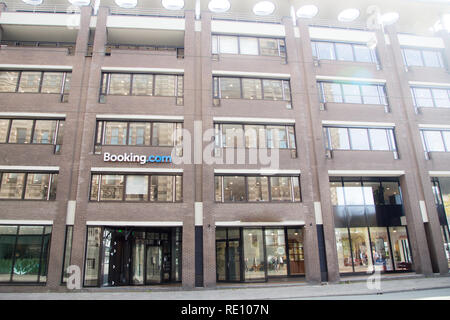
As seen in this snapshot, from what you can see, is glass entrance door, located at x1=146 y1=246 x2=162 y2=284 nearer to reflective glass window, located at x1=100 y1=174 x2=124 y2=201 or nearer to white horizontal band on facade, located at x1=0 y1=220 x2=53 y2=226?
reflective glass window, located at x1=100 y1=174 x2=124 y2=201

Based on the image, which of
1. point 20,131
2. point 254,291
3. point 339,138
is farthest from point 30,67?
point 339,138

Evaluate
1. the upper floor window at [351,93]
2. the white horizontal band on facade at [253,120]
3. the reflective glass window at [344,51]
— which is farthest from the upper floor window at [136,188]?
the reflective glass window at [344,51]

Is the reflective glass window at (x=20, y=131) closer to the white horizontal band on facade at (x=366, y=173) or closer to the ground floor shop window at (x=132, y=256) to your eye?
the ground floor shop window at (x=132, y=256)

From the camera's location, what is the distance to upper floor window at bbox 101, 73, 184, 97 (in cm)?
1939

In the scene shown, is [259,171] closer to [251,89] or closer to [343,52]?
[251,89]

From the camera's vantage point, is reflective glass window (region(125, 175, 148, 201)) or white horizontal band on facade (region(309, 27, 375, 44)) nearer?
reflective glass window (region(125, 175, 148, 201))

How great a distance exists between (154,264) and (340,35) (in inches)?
823

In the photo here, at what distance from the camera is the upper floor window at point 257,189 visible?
18.2 metres

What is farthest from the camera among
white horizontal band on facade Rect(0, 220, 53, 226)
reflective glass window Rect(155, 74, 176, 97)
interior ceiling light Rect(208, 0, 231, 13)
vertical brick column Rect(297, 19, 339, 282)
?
interior ceiling light Rect(208, 0, 231, 13)

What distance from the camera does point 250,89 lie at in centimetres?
2022

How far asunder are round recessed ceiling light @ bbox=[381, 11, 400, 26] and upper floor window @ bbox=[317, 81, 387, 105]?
592 cm

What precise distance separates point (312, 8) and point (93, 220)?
21451 millimetres

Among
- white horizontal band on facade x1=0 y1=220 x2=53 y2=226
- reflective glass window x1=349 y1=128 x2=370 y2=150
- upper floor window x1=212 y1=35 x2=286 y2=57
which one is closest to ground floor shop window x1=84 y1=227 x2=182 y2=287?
white horizontal band on facade x1=0 y1=220 x2=53 y2=226

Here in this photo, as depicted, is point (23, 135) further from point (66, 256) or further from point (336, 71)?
point (336, 71)
